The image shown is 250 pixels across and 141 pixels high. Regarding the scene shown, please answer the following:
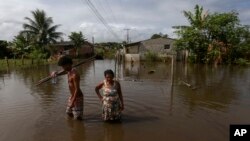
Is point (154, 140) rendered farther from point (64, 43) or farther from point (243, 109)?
point (64, 43)

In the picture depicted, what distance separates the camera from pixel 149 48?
41438 millimetres

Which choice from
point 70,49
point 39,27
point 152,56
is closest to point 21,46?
point 39,27

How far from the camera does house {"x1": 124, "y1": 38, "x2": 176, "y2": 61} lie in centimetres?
3909

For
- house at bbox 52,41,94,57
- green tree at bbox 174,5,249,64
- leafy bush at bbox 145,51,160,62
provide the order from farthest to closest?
house at bbox 52,41,94,57
leafy bush at bbox 145,51,160,62
green tree at bbox 174,5,249,64

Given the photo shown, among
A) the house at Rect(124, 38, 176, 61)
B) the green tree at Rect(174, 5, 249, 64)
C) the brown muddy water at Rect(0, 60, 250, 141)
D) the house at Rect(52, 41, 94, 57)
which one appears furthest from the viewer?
the house at Rect(52, 41, 94, 57)

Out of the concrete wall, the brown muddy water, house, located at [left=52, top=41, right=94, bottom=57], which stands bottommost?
the brown muddy water

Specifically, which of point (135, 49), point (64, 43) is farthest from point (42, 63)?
point (64, 43)

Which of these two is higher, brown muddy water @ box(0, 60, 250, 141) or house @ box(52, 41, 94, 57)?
house @ box(52, 41, 94, 57)

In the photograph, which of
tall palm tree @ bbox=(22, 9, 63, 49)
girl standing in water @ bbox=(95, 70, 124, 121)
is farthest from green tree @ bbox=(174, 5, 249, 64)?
girl standing in water @ bbox=(95, 70, 124, 121)

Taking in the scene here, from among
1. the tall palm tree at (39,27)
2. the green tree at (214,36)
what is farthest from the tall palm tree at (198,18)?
the tall palm tree at (39,27)

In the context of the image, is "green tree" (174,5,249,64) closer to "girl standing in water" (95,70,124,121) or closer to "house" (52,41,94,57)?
"house" (52,41,94,57)

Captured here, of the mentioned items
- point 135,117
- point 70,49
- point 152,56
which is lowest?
point 135,117

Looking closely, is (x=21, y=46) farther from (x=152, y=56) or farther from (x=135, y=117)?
(x=135, y=117)

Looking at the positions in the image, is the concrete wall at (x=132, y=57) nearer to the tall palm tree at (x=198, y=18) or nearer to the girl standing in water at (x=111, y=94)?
the tall palm tree at (x=198, y=18)
